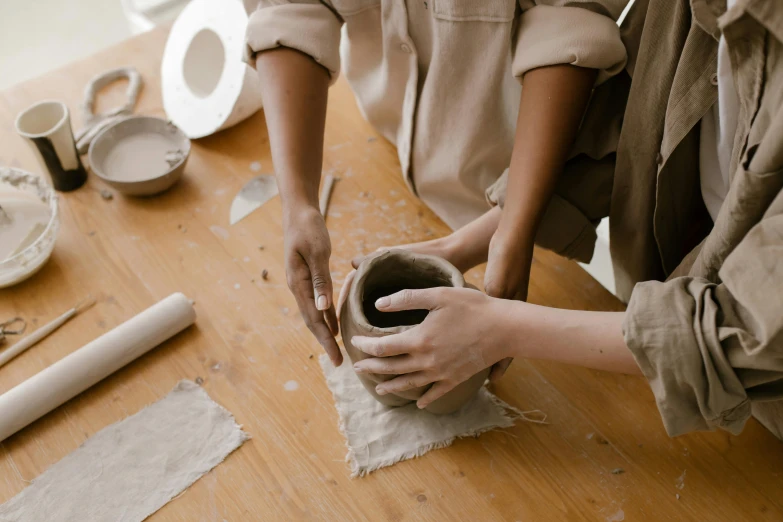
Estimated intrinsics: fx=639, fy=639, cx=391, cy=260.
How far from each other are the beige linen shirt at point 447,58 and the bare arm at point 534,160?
3cm

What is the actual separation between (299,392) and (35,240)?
60 centimetres

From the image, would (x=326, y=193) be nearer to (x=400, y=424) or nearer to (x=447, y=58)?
(x=447, y=58)

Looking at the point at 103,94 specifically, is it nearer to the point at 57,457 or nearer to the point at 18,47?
the point at 57,457

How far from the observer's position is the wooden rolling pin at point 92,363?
3.21 ft

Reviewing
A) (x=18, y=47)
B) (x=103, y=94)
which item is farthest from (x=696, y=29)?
(x=18, y=47)

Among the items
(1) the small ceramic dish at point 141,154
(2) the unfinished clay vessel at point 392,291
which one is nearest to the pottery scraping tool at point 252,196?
(1) the small ceramic dish at point 141,154

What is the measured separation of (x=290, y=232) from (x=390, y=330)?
0.90ft

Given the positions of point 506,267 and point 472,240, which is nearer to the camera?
point 506,267

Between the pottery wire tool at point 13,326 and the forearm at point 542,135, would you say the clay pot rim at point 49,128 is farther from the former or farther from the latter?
the forearm at point 542,135

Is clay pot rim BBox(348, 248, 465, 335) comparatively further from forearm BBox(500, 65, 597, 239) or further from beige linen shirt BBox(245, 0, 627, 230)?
beige linen shirt BBox(245, 0, 627, 230)

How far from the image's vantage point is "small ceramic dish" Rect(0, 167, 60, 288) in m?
1.16

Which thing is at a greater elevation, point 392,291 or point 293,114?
point 293,114

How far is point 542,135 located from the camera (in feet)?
3.10

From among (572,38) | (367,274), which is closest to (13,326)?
(367,274)
